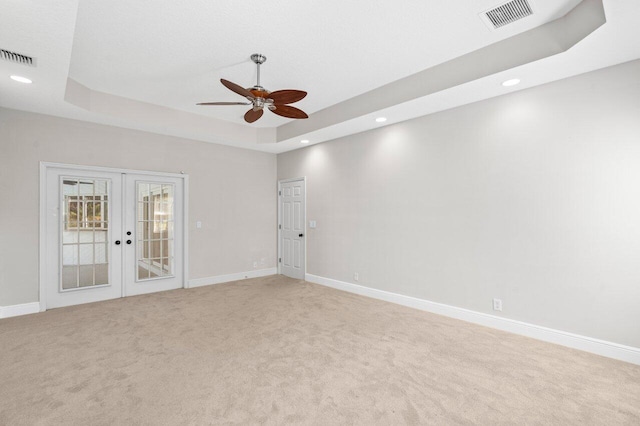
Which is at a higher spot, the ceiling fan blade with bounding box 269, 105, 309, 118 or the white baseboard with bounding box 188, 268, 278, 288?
the ceiling fan blade with bounding box 269, 105, 309, 118

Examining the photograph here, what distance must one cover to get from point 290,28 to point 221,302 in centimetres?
384

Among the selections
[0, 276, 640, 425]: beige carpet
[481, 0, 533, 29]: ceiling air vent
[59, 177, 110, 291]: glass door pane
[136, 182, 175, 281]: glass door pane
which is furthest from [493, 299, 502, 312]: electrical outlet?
[59, 177, 110, 291]: glass door pane

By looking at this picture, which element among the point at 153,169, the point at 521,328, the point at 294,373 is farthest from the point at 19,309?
the point at 521,328

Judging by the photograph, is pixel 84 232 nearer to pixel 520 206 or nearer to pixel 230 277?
pixel 230 277

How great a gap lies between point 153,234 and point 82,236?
985 millimetres

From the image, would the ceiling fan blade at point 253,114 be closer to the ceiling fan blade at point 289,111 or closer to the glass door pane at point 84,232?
the ceiling fan blade at point 289,111

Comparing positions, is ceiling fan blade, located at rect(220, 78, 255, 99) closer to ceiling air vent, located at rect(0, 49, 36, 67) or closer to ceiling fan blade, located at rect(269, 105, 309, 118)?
ceiling fan blade, located at rect(269, 105, 309, 118)

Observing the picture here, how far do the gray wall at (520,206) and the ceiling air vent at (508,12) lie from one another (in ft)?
3.41

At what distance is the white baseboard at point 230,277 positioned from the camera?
5.59m

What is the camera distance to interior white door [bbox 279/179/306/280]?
244 inches

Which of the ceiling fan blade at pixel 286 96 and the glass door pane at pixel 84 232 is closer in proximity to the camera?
the ceiling fan blade at pixel 286 96

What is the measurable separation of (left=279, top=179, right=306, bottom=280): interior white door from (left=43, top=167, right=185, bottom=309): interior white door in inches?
82.5

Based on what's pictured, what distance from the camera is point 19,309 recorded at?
402 cm

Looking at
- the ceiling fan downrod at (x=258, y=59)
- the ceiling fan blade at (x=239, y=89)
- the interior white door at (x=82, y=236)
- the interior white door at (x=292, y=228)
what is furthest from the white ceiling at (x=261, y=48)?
the interior white door at (x=292, y=228)
